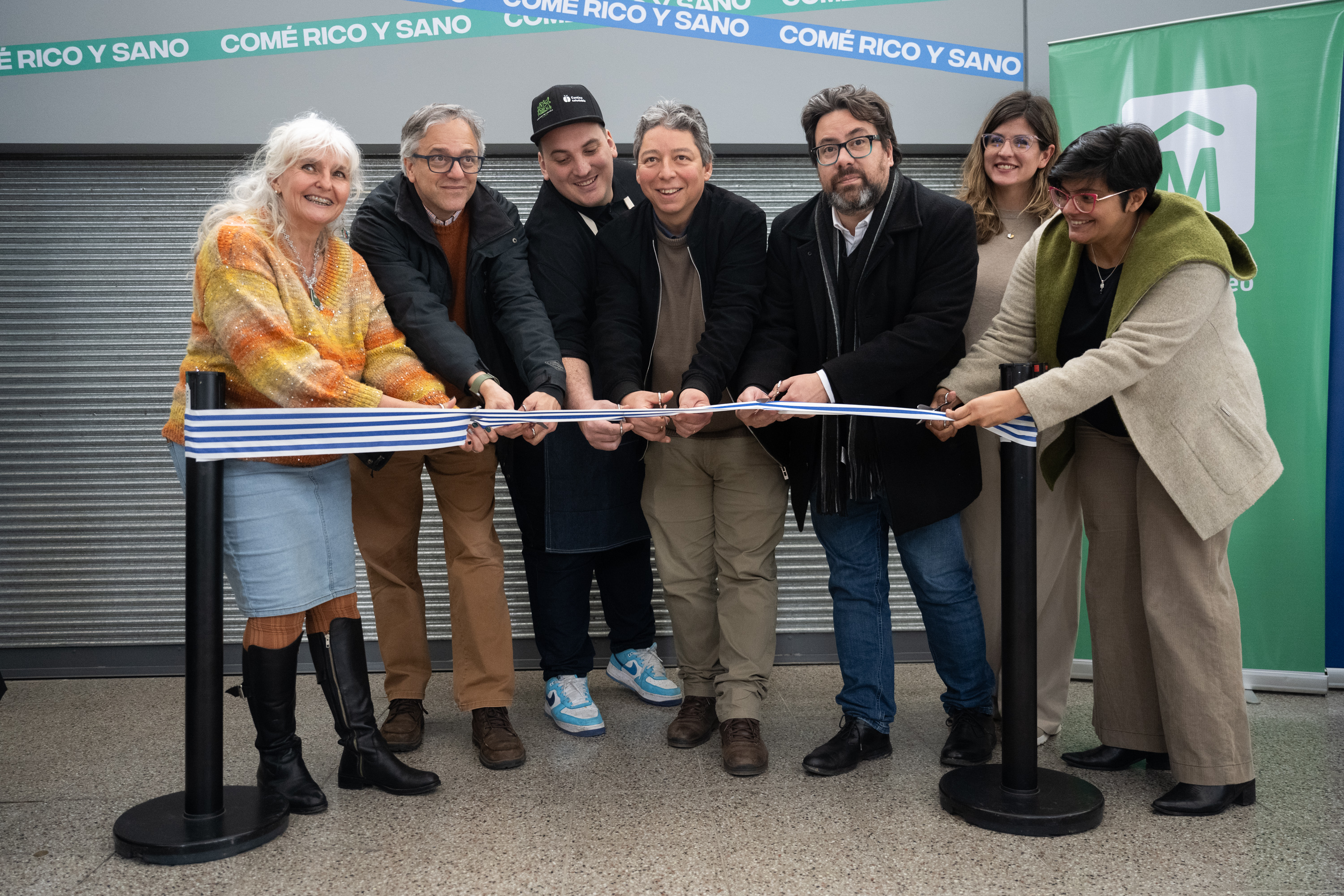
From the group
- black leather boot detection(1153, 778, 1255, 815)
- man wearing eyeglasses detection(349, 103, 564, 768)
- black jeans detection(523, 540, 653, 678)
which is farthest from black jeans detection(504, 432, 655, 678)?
black leather boot detection(1153, 778, 1255, 815)

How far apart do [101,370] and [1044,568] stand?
140 inches

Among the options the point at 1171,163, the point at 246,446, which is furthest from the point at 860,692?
the point at 1171,163

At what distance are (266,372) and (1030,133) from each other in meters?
2.32

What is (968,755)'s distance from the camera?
8.52 feet

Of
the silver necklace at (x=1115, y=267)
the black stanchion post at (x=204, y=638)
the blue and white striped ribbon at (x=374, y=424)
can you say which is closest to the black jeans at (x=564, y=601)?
the blue and white striped ribbon at (x=374, y=424)

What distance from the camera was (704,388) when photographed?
2.55m

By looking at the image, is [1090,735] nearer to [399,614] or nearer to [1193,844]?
[1193,844]

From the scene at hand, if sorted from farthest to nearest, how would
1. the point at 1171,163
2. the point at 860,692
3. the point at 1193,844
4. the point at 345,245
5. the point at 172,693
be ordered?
the point at 172,693, the point at 1171,163, the point at 860,692, the point at 345,245, the point at 1193,844

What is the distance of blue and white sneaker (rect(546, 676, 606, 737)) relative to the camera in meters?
2.93

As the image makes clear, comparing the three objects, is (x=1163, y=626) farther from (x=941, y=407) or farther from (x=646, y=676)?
(x=646, y=676)

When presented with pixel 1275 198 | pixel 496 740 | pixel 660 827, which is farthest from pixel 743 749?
pixel 1275 198

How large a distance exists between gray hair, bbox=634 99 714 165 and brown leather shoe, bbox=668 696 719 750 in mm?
1588

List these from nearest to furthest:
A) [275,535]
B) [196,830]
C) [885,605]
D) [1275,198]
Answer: [196,830], [275,535], [885,605], [1275,198]

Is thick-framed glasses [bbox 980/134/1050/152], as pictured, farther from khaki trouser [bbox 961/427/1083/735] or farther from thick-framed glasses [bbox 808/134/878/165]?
khaki trouser [bbox 961/427/1083/735]
